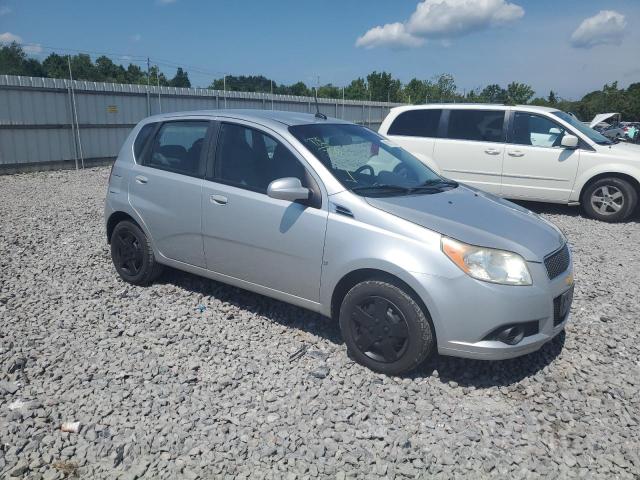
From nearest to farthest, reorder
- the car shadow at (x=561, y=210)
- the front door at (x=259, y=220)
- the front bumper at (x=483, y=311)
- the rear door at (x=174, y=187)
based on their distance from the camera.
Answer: the front bumper at (x=483, y=311)
the front door at (x=259, y=220)
the rear door at (x=174, y=187)
the car shadow at (x=561, y=210)

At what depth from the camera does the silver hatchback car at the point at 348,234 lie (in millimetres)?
3285

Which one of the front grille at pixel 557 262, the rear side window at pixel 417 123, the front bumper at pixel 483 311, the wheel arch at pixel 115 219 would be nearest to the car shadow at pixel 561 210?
the rear side window at pixel 417 123

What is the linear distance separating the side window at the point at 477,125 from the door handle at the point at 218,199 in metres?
6.12

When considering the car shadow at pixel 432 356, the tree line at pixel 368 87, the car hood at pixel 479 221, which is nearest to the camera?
the car hood at pixel 479 221

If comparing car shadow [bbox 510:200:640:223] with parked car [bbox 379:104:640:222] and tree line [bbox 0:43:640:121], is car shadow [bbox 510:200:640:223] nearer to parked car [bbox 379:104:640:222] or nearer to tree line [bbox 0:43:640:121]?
parked car [bbox 379:104:640:222]

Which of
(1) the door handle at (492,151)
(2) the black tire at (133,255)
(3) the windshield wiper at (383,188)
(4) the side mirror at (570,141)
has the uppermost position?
(4) the side mirror at (570,141)

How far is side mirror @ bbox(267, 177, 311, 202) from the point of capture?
3.66 metres

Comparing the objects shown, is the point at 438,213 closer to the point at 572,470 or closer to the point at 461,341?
the point at 461,341

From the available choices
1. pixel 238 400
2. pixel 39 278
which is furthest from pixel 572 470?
pixel 39 278

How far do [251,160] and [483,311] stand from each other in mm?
2189

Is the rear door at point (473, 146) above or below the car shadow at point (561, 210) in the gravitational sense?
above

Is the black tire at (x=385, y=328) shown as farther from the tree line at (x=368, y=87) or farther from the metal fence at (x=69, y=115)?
the tree line at (x=368, y=87)

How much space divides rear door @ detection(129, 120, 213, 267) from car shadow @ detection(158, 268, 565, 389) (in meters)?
0.59

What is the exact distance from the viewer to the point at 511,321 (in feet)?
10.7
